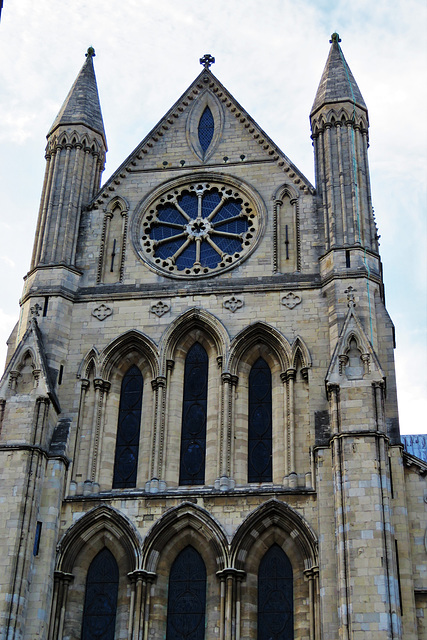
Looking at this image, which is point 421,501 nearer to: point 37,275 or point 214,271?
point 214,271

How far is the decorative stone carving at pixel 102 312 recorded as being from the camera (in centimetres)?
2492

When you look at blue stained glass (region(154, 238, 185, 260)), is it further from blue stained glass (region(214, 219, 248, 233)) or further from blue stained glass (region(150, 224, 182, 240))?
blue stained glass (region(214, 219, 248, 233))

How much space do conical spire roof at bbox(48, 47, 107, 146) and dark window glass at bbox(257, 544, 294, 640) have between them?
42.9ft

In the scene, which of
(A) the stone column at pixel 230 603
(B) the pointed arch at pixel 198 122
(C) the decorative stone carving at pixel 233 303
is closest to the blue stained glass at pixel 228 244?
(C) the decorative stone carving at pixel 233 303

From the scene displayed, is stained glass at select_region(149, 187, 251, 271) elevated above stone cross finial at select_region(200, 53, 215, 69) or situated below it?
below

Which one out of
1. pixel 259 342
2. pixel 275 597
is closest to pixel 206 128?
pixel 259 342

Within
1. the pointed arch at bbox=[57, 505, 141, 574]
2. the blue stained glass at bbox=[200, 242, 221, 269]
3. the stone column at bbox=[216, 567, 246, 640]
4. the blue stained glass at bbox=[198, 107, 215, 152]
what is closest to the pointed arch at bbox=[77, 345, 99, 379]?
the pointed arch at bbox=[57, 505, 141, 574]

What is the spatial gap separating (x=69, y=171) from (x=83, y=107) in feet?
7.59

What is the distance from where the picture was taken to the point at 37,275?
2555cm

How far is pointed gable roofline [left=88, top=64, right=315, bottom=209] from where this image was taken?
88.9 ft

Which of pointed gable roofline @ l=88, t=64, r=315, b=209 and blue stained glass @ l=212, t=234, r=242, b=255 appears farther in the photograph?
pointed gable roofline @ l=88, t=64, r=315, b=209

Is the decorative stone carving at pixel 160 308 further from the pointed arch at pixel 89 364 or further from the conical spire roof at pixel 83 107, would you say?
the conical spire roof at pixel 83 107

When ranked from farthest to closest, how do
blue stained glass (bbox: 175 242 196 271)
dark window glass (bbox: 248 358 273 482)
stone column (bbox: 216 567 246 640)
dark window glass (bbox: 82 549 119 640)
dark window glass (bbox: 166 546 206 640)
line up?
blue stained glass (bbox: 175 242 196 271) → dark window glass (bbox: 248 358 273 482) → dark window glass (bbox: 82 549 119 640) → dark window glass (bbox: 166 546 206 640) → stone column (bbox: 216 567 246 640)

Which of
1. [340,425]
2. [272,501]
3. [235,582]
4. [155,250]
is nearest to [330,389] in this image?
[340,425]
